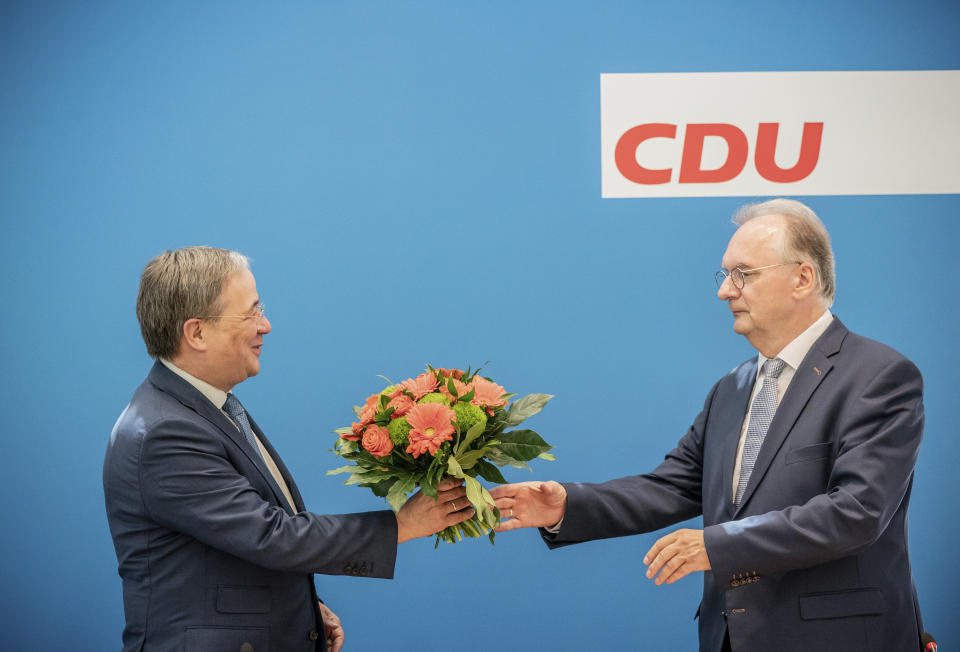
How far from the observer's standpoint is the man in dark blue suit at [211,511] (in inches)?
80.5

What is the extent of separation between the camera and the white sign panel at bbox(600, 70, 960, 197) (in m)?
3.57

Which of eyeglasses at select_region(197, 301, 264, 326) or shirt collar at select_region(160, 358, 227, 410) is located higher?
eyeglasses at select_region(197, 301, 264, 326)

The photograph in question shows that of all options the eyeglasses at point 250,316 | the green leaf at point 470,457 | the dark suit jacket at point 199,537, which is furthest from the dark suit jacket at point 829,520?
the eyeglasses at point 250,316

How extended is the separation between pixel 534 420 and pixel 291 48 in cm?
186

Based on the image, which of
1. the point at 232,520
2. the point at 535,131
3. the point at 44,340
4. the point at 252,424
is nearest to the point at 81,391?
the point at 44,340

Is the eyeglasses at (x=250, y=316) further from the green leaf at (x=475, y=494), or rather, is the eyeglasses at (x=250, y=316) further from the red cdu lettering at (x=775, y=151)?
the red cdu lettering at (x=775, y=151)

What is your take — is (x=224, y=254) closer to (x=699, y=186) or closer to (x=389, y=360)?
(x=389, y=360)

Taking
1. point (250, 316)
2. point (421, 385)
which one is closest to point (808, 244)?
point (421, 385)

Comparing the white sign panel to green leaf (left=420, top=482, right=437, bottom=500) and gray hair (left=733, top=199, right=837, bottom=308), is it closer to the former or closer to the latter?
gray hair (left=733, top=199, right=837, bottom=308)

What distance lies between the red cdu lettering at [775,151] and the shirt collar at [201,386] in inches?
95.4

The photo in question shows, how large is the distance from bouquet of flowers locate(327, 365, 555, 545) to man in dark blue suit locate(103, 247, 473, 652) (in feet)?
0.39

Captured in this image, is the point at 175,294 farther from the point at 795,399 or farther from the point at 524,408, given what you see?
the point at 795,399

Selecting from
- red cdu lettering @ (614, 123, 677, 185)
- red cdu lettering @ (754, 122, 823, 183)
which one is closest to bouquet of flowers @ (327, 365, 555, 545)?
red cdu lettering @ (614, 123, 677, 185)

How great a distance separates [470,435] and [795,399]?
2.89 ft
